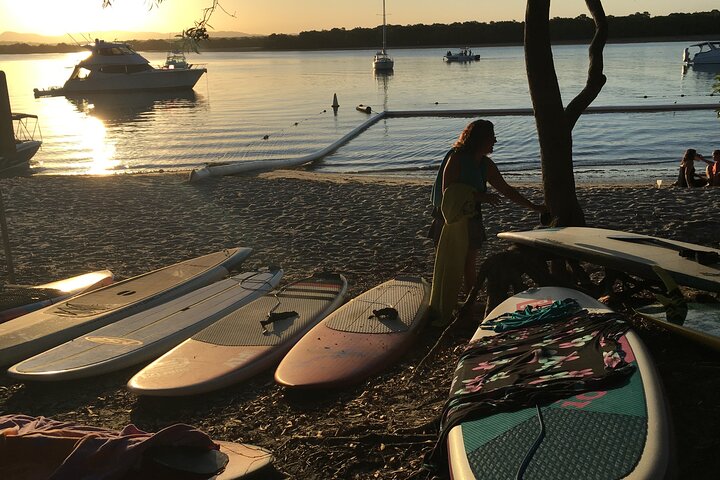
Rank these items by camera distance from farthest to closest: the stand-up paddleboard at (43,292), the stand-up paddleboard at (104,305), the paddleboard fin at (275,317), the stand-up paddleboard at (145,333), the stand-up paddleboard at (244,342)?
the stand-up paddleboard at (43,292) < the paddleboard fin at (275,317) < the stand-up paddleboard at (104,305) < the stand-up paddleboard at (145,333) < the stand-up paddleboard at (244,342)

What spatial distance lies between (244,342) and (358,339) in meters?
0.91

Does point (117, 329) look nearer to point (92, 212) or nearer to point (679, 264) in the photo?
point (679, 264)

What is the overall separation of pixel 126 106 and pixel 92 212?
39.3 metres

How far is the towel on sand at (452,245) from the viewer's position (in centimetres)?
577

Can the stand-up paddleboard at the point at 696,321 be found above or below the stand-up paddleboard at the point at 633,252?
below

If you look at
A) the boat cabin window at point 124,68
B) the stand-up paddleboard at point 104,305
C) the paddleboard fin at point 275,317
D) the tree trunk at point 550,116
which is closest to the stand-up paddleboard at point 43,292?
the stand-up paddleboard at point 104,305

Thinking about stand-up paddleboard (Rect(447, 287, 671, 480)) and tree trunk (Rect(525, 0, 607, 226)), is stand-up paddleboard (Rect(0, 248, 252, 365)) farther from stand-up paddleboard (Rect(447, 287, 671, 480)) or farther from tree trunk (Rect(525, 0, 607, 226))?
stand-up paddleboard (Rect(447, 287, 671, 480))

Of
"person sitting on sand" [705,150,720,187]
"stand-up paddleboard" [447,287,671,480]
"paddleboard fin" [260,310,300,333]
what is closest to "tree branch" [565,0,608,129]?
"paddleboard fin" [260,310,300,333]

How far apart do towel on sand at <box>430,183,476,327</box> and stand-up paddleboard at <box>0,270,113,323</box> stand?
12.2 feet

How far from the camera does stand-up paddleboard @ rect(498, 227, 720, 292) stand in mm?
4791

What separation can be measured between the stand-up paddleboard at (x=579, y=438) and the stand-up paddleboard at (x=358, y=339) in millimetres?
1732

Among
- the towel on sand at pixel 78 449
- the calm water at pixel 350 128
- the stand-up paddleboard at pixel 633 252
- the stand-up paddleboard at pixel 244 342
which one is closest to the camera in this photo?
the towel on sand at pixel 78 449

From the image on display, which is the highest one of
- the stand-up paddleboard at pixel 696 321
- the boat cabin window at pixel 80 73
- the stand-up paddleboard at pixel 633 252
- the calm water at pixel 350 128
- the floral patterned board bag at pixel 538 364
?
the boat cabin window at pixel 80 73

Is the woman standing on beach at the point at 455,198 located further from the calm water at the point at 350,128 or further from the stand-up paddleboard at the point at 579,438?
the calm water at the point at 350,128
